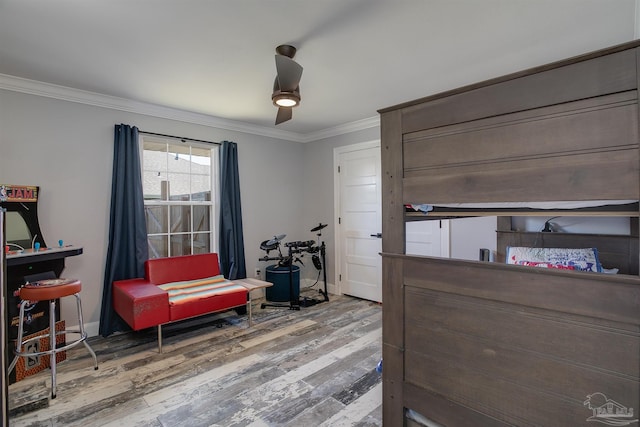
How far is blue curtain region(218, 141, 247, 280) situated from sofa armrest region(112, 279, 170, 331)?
1.17 metres

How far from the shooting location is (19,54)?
2441 millimetres

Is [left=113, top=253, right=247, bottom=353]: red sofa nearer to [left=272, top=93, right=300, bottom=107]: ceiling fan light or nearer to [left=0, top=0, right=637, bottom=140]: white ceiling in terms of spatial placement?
[left=0, top=0, right=637, bottom=140]: white ceiling

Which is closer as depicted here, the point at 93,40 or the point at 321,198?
the point at 93,40

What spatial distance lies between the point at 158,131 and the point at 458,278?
381 cm

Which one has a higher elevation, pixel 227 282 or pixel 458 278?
pixel 458 278

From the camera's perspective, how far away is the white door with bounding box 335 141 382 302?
4.36m

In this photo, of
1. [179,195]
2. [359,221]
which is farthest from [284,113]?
[359,221]

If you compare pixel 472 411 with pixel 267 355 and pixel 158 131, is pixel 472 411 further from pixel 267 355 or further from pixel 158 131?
pixel 158 131

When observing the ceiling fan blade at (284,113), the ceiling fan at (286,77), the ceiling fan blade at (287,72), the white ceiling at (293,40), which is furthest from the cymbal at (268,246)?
the ceiling fan blade at (287,72)

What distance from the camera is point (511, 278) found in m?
1.19

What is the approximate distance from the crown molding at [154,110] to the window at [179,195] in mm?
319

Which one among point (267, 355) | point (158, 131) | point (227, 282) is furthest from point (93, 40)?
point (267, 355)

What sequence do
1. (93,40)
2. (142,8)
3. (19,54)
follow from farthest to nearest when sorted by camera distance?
(19,54)
(93,40)
(142,8)

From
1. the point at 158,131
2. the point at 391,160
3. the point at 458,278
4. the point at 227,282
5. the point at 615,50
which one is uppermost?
the point at 158,131
